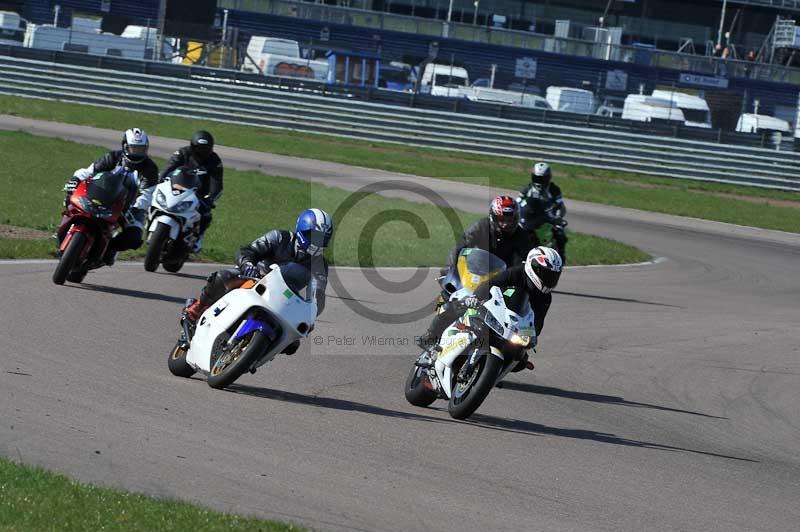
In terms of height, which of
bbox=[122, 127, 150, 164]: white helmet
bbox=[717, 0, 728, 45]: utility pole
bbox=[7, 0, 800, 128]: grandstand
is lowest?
bbox=[122, 127, 150, 164]: white helmet

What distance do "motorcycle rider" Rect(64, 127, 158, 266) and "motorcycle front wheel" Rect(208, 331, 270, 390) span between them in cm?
459

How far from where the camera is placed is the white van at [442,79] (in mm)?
43500

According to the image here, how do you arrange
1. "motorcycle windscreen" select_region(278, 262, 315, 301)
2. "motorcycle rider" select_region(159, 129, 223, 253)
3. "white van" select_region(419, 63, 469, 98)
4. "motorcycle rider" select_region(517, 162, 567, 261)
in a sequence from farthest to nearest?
"white van" select_region(419, 63, 469, 98) < "motorcycle rider" select_region(517, 162, 567, 261) < "motorcycle rider" select_region(159, 129, 223, 253) < "motorcycle windscreen" select_region(278, 262, 315, 301)

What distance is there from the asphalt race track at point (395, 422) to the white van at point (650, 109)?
26.9 m

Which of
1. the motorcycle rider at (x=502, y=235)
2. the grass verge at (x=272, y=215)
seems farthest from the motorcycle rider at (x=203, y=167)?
the motorcycle rider at (x=502, y=235)

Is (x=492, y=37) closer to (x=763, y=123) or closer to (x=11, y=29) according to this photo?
(x=763, y=123)

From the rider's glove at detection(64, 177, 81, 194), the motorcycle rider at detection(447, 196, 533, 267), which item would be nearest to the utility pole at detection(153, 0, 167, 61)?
the rider's glove at detection(64, 177, 81, 194)

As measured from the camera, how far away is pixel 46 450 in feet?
21.6

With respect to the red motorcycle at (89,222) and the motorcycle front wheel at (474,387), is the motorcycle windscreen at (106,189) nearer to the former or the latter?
the red motorcycle at (89,222)

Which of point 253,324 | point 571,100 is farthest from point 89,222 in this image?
point 571,100

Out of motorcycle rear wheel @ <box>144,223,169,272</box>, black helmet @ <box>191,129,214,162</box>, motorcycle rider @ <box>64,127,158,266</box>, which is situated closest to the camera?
motorcycle rider @ <box>64,127,158,266</box>

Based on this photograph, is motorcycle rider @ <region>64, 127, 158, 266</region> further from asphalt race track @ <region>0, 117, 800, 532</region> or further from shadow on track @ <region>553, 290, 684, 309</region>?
shadow on track @ <region>553, 290, 684, 309</region>

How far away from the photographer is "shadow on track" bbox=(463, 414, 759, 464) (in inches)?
355

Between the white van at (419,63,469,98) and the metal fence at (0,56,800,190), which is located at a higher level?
the white van at (419,63,469,98)
